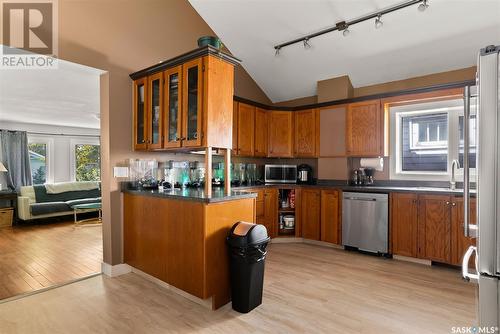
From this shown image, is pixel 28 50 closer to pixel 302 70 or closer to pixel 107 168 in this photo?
pixel 107 168

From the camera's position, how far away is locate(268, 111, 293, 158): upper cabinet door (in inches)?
191

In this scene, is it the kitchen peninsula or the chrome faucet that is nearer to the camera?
the kitchen peninsula

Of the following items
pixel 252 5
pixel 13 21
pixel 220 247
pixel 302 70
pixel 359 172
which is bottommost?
pixel 220 247

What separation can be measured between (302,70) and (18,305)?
4743 mm

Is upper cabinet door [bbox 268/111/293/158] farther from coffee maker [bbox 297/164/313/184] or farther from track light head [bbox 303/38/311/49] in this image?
track light head [bbox 303/38/311/49]

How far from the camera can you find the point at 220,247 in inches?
96.3

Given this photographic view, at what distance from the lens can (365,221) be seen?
388cm

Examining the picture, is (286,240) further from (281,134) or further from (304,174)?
(281,134)

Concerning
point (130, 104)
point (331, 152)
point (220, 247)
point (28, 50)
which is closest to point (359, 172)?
point (331, 152)

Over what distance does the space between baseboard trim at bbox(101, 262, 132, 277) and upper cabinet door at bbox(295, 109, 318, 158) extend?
3120mm

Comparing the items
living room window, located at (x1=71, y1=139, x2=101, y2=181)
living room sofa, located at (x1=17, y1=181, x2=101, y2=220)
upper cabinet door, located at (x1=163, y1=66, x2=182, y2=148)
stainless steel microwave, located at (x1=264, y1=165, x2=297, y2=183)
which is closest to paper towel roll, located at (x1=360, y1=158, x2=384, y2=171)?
stainless steel microwave, located at (x1=264, y1=165, x2=297, y2=183)

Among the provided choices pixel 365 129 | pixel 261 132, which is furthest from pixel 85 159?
pixel 365 129

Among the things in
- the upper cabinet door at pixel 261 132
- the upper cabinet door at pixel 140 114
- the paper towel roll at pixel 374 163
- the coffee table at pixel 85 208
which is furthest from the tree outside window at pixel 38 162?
the paper towel roll at pixel 374 163

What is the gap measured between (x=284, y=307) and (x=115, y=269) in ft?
6.50
